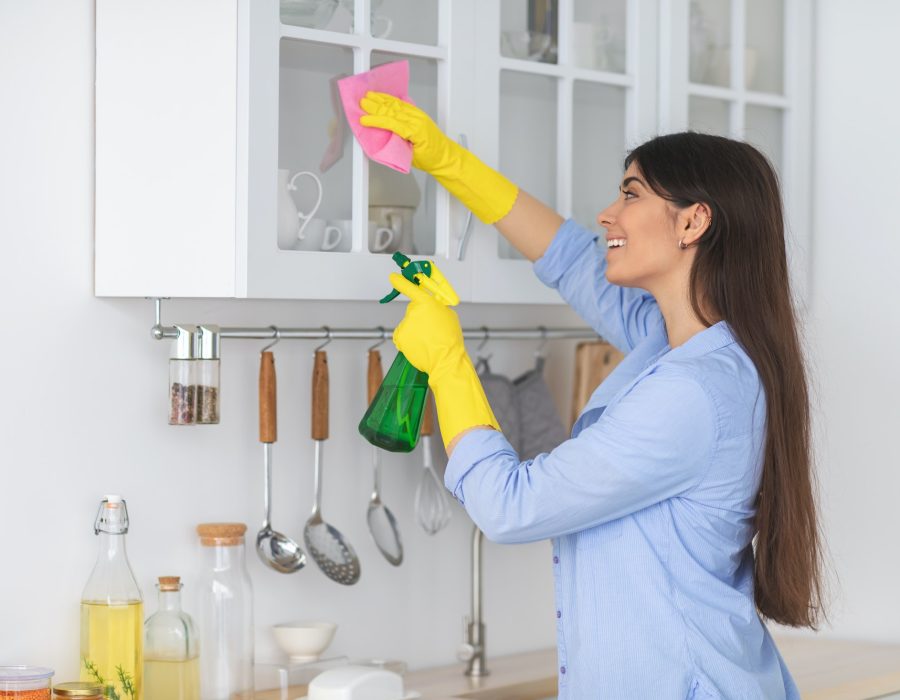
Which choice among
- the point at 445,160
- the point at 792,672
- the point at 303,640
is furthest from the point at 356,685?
the point at 792,672

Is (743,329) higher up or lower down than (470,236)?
lower down

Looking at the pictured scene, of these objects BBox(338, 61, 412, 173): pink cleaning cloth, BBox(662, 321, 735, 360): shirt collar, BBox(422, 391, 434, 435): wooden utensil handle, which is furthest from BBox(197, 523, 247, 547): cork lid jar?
BBox(662, 321, 735, 360): shirt collar

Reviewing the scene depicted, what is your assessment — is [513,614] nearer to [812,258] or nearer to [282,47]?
[812,258]

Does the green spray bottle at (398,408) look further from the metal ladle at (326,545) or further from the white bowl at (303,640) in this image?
the white bowl at (303,640)

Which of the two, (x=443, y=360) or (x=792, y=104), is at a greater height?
(x=792, y=104)

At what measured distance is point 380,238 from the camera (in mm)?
1933

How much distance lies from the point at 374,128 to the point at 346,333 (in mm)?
406

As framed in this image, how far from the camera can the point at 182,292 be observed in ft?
5.92

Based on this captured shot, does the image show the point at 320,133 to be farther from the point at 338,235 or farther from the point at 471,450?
the point at 471,450

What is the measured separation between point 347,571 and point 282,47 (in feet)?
2.85

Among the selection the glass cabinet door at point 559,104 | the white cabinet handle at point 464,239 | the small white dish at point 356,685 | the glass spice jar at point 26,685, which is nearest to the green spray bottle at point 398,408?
the white cabinet handle at point 464,239

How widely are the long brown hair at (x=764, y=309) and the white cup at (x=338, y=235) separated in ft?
1.43

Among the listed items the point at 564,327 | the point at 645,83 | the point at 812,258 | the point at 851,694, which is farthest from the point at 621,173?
the point at 851,694

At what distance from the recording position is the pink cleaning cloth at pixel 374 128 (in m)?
1.86
